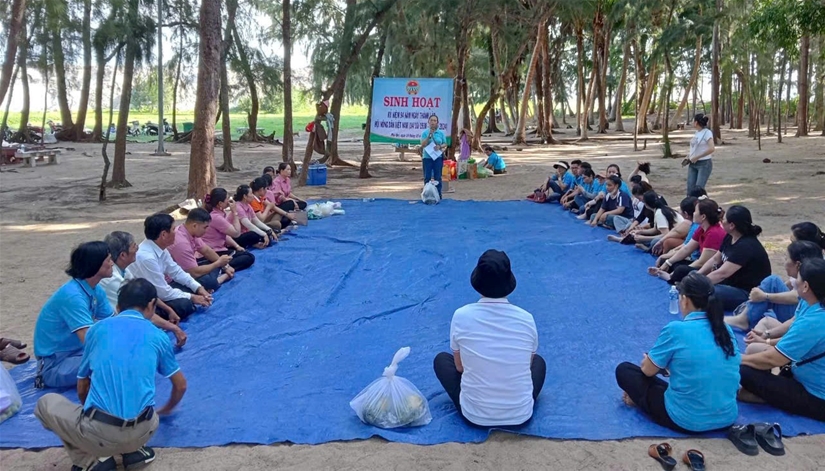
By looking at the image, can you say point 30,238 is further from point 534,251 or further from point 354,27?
point 354,27

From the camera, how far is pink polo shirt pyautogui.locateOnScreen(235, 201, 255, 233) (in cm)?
757

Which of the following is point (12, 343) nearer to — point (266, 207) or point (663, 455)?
point (266, 207)

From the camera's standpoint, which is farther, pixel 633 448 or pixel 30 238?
pixel 30 238

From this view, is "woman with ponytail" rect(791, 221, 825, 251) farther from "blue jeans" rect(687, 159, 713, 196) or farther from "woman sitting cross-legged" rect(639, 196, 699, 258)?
"blue jeans" rect(687, 159, 713, 196)

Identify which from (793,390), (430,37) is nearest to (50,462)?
(793,390)

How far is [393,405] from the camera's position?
11.3ft

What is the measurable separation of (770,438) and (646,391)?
611mm

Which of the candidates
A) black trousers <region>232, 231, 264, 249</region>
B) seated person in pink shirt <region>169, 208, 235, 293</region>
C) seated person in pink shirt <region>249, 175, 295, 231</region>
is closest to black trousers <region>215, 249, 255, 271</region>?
seated person in pink shirt <region>169, 208, 235, 293</region>

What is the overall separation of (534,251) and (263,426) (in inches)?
182

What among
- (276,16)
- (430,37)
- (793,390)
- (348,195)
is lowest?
(793,390)

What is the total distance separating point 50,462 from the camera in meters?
3.17

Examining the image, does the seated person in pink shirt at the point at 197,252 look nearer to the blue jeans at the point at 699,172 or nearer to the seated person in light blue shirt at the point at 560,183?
the seated person in light blue shirt at the point at 560,183

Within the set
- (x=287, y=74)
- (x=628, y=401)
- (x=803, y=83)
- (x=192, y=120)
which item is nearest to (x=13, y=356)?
(x=628, y=401)

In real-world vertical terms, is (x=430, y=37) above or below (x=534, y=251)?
above
